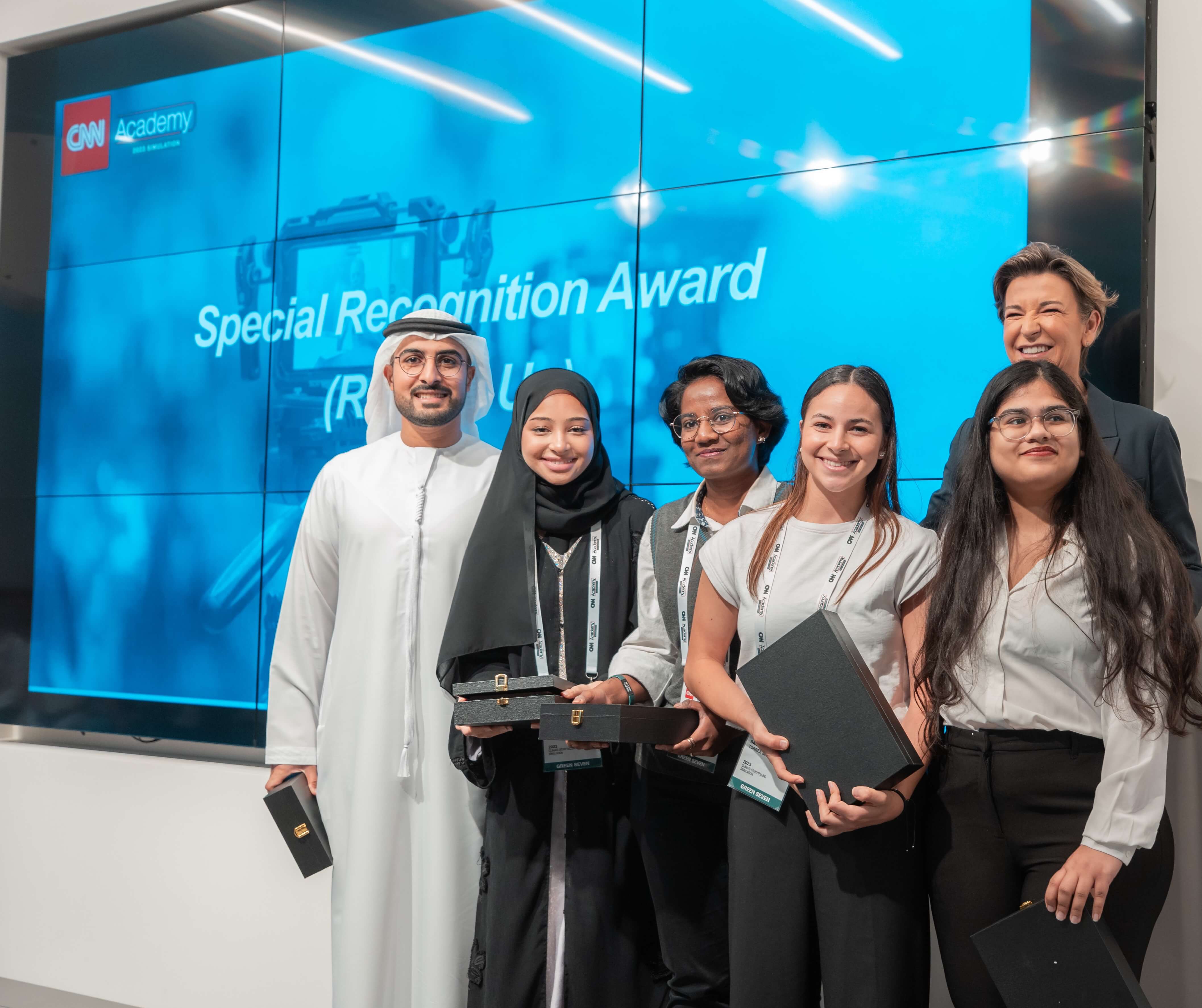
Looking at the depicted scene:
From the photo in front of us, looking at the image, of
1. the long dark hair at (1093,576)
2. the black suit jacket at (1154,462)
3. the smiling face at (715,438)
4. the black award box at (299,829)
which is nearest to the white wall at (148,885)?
the black award box at (299,829)

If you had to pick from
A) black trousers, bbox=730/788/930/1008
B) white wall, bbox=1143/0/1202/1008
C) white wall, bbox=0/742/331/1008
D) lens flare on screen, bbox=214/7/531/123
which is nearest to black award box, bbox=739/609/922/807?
black trousers, bbox=730/788/930/1008

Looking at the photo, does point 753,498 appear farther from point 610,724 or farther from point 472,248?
point 472,248

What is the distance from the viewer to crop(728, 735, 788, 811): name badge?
2.04 meters

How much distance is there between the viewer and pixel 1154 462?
2.32 m

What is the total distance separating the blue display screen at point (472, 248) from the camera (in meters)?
3.15

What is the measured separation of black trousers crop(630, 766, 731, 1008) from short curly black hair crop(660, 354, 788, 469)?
835 millimetres

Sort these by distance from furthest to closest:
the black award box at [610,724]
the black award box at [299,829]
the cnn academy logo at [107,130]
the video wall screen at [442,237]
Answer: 1. the cnn academy logo at [107,130]
2. the video wall screen at [442,237]
3. the black award box at [299,829]
4. the black award box at [610,724]

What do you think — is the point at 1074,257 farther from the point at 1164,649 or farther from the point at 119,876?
the point at 119,876

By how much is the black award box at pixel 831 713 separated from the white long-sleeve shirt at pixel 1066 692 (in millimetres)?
194

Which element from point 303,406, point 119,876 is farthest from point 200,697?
point 303,406

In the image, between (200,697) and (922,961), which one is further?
(200,697)

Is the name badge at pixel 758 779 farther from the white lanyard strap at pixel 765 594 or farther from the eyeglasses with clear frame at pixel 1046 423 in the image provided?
the eyeglasses with clear frame at pixel 1046 423

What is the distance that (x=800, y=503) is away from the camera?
7.28 feet

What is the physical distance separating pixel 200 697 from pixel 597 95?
2.85 metres
